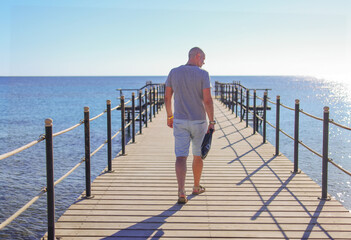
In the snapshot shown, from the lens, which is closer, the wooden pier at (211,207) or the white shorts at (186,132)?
the wooden pier at (211,207)

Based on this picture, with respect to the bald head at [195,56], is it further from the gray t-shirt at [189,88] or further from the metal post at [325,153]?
the metal post at [325,153]

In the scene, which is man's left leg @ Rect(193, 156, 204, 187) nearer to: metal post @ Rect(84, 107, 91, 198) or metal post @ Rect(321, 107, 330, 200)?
metal post @ Rect(84, 107, 91, 198)

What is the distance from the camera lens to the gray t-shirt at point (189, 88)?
14.1ft

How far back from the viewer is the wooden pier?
11.9 ft

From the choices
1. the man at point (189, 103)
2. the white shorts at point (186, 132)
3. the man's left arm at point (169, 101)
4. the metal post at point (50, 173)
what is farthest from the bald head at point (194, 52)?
the metal post at point (50, 173)

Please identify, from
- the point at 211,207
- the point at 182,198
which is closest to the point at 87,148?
the point at 182,198

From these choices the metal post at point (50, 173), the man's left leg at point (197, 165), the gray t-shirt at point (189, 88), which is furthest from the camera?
the man's left leg at point (197, 165)

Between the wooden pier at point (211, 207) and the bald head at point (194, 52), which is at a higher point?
the bald head at point (194, 52)

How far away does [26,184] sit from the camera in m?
12.2

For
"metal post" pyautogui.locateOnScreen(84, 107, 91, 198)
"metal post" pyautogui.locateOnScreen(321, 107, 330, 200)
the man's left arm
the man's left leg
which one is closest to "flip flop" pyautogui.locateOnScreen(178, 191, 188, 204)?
the man's left leg

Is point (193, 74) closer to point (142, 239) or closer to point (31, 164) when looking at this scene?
point (142, 239)

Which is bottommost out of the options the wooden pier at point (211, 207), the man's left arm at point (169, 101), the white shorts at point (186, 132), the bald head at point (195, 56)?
the wooden pier at point (211, 207)

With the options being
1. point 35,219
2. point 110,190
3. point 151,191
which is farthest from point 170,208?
point 35,219

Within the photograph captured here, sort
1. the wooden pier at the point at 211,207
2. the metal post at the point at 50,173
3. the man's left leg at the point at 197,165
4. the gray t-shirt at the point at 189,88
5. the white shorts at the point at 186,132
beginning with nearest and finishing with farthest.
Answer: the metal post at the point at 50,173
the wooden pier at the point at 211,207
the gray t-shirt at the point at 189,88
the white shorts at the point at 186,132
the man's left leg at the point at 197,165
